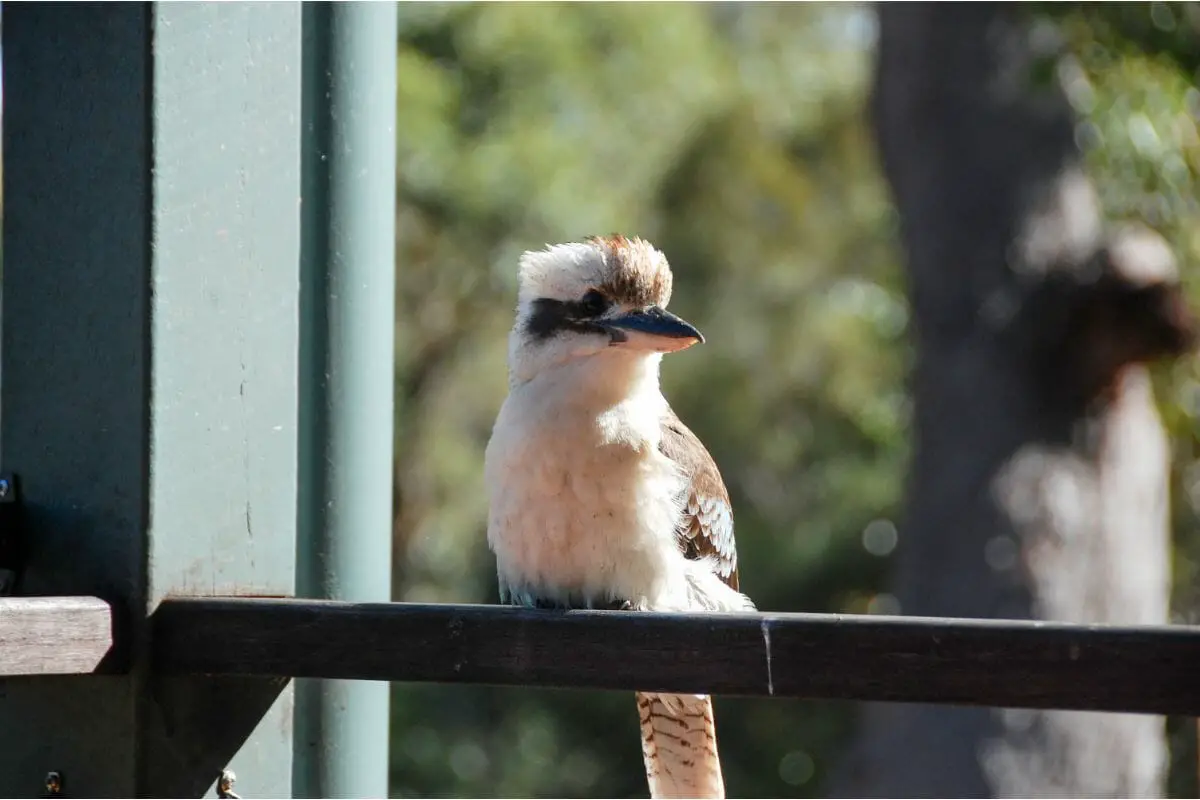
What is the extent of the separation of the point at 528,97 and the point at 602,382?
6.51 meters

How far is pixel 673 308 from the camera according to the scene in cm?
959

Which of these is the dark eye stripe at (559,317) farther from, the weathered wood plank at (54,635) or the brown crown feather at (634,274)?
the weathered wood plank at (54,635)

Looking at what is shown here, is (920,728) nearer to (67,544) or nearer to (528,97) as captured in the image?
(528,97)

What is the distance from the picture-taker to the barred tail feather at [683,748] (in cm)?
269

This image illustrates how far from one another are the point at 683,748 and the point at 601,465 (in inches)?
22.3

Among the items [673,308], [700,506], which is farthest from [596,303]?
[673,308]

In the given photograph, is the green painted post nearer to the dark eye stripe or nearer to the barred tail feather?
the dark eye stripe

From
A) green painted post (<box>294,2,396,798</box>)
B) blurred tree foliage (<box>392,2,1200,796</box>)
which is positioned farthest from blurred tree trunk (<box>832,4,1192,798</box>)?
green painted post (<box>294,2,396,798</box>)

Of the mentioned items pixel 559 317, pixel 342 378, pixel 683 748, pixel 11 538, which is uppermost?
pixel 559 317

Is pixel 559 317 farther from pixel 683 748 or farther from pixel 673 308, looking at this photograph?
pixel 673 308

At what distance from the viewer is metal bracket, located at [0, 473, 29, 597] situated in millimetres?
2152

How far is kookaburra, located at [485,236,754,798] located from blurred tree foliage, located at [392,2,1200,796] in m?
5.03

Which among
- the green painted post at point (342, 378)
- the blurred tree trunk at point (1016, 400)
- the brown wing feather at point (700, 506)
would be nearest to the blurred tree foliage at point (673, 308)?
the blurred tree trunk at point (1016, 400)

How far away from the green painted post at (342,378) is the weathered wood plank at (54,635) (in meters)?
0.39
